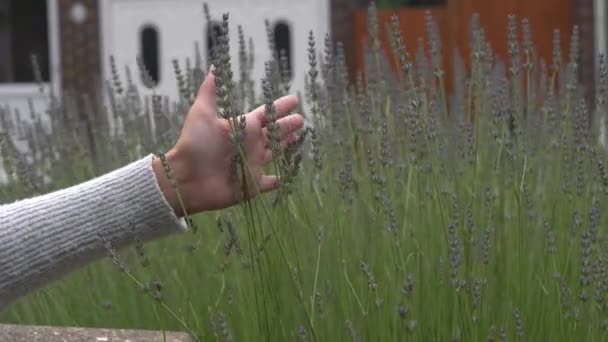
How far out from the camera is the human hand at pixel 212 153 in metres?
1.92

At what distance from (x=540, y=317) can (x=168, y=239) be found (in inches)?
46.9

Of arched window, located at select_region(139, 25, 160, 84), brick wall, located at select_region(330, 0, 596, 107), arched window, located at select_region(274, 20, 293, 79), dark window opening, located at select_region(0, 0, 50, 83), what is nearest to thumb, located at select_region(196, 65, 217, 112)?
brick wall, located at select_region(330, 0, 596, 107)

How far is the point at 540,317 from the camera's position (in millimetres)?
2225

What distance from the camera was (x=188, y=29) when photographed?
11.1 m

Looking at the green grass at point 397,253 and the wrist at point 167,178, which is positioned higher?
the wrist at point 167,178

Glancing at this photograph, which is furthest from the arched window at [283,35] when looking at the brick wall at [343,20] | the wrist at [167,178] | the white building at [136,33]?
the wrist at [167,178]

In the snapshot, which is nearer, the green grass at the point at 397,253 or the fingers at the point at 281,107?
the fingers at the point at 281,107

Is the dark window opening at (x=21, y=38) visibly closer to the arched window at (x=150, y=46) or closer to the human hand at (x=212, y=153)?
the arched window at (x=150, y=46)

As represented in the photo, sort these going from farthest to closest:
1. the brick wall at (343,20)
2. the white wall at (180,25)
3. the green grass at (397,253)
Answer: the white wall at (180,25) < the brick wall at (343,20) < the green grass at (397,253)

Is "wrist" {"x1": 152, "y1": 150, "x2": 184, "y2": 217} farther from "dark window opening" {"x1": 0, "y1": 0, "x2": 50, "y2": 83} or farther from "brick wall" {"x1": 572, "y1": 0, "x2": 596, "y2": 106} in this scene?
"dark window opening" {"x1": 0, "y1": 0, "x2": 50, "y2": 83}

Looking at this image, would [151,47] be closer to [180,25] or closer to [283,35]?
[180,25]

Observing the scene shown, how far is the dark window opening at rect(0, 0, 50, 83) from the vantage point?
445 inches

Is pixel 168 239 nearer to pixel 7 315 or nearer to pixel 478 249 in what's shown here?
pixel 7 315

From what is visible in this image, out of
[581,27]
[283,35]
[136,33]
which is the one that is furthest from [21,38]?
[581,27]
